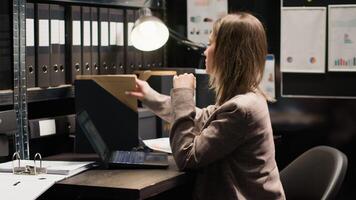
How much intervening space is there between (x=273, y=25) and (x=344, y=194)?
919 mm

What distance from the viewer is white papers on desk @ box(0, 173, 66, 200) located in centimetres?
178

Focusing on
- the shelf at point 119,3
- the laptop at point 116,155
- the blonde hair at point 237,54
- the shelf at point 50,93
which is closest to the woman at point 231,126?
the blonde hair at point 237,54

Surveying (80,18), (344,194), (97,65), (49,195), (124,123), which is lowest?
(344,194)

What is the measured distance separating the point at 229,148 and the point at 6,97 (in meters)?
0.87

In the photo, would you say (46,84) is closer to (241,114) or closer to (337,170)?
(241,114)

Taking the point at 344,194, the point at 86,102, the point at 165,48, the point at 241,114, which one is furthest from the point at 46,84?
the point at 344,194

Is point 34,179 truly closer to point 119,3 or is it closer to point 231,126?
point 231,126

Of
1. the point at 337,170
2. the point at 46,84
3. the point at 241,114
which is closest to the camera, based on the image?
the point at 241,114

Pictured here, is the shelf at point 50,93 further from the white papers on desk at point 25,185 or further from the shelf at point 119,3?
the white papers on desk at point 25,185

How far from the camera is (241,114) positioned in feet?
6.48

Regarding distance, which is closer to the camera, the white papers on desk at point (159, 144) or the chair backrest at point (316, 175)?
the chair backrest at point (316, 175)

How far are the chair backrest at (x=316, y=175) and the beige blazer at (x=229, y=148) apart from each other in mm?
292

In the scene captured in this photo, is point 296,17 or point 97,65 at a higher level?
point 296,17

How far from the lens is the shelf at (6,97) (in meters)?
2.32
